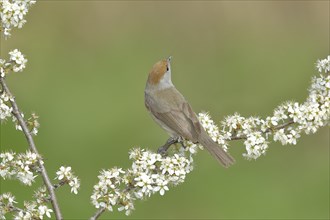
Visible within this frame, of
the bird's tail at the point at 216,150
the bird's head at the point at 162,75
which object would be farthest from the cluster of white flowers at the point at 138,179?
the bird's head at the point at 162,75

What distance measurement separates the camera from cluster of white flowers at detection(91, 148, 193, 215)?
176 inches

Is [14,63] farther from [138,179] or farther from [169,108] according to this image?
[169,108]

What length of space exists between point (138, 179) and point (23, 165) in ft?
2.00

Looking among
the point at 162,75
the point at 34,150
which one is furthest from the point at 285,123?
the point at 34,150

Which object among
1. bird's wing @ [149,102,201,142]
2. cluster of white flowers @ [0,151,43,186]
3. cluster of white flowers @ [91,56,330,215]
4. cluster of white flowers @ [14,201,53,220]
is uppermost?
bird's wing @ [149,102,201,142]

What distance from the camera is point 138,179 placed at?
447 cm

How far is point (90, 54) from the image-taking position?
14742 mm

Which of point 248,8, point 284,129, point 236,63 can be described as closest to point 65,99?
point 236,63

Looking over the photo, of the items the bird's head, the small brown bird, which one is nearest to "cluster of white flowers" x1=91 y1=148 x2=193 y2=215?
the small brown bird

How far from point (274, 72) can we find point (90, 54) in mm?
3198

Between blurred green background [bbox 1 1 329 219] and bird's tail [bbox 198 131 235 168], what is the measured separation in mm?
4634

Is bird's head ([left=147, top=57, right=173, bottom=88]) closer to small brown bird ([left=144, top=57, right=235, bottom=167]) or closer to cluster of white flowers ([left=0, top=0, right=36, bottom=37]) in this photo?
small brown bird ([left=144, top=57, right=235, bottom=167])

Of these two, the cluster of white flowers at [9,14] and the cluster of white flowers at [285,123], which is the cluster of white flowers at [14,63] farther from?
the cluster of white flowers at [285,123]

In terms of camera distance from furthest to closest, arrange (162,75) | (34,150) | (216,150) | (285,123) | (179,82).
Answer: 1. (179,82)
2. (162,75)
3. (216,150)
4. (285,123)
5. (34,150)
